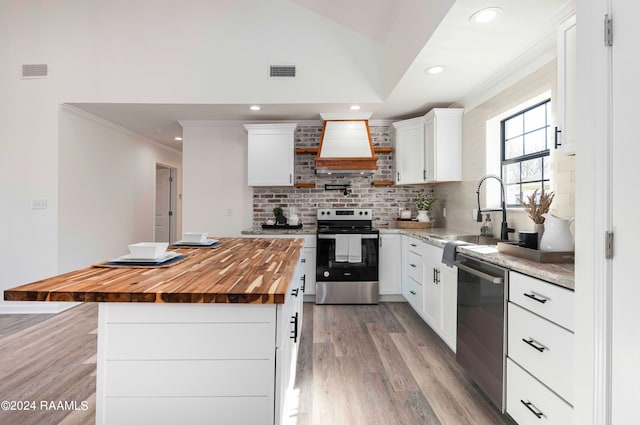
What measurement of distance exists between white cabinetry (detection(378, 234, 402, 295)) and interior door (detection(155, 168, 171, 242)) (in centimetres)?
503

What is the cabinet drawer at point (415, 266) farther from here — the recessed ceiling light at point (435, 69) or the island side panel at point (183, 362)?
the island side panel at point (183, 362)

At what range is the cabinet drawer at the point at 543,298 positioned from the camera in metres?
1.29

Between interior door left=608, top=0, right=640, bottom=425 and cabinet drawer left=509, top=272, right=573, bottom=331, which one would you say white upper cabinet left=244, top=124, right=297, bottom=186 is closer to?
cabinet drawer left=509, top=272, right=573, bottom=331

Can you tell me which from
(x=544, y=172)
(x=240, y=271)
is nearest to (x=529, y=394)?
(x=240, y=271)

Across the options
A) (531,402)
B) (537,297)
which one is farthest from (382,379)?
(537,297)

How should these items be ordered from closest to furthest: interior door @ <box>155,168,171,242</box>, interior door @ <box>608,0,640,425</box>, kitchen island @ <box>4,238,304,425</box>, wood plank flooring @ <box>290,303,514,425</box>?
interior door @ <box>608,0,640,425</box> → kitchen island @ <box>4,238,304,425</box> → wood plank flooring @ <box>290,303,514,425</box> → interior door @ <box>155,168,171,242</box>

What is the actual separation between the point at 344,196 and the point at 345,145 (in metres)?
0.76

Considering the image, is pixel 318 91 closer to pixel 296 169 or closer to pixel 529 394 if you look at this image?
pixel 296 169

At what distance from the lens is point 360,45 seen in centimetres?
367

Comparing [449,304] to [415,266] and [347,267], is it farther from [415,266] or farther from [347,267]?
[347,267]

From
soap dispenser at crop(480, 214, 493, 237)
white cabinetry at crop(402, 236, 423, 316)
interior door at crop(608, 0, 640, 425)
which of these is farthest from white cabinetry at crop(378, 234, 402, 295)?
interior door at crop(608, 0, 640, 425)

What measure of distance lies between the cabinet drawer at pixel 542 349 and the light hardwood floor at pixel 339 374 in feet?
1.67

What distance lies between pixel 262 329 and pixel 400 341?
2.04 metres

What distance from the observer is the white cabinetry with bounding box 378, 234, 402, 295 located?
3930 mm
